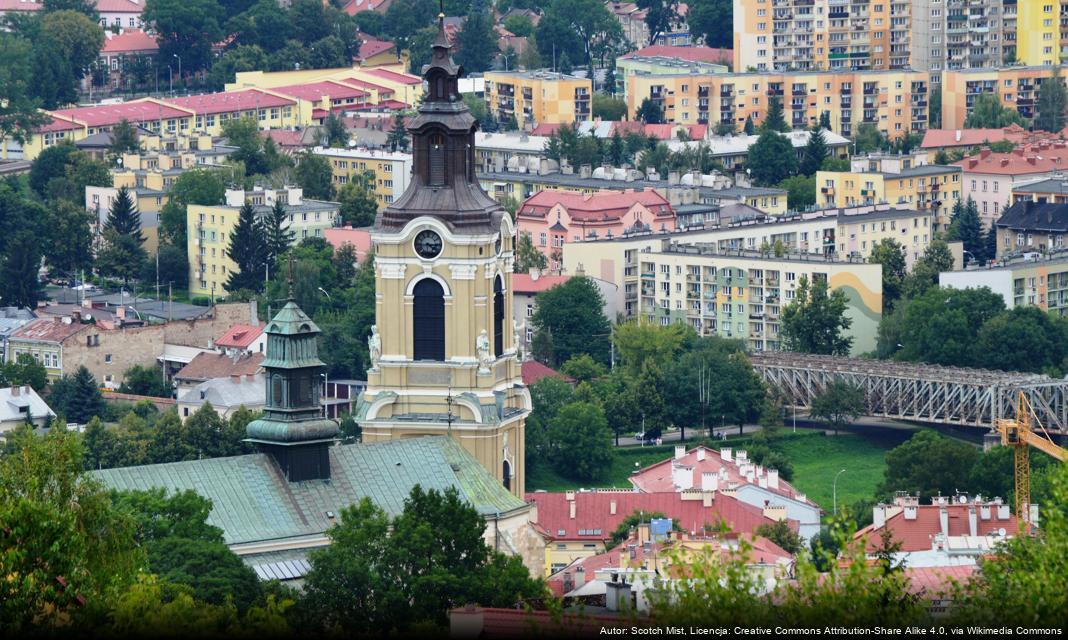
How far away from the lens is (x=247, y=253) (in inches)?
6526

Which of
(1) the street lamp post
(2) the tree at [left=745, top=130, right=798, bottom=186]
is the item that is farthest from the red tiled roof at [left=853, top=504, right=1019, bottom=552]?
(2) the tree at [left=745, top=130, right=798, bottom=186]

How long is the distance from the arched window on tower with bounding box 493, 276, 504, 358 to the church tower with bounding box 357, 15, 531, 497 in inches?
0.9

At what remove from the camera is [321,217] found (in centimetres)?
17538

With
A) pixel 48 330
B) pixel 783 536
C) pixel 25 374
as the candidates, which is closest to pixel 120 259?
pixel 48 330

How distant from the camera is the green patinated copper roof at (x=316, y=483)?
86750 mm

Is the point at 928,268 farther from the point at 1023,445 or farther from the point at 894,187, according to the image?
the point at 1023,445

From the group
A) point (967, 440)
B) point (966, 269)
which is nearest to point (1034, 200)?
point (966, 269)

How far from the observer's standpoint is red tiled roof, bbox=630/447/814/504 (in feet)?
373

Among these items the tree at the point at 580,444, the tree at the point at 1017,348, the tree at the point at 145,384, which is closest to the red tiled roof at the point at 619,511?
the tree at the point at 580,444

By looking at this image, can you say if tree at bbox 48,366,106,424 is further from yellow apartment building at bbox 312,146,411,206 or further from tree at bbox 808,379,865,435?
yellow apartment building at bbox 312,146,411,206

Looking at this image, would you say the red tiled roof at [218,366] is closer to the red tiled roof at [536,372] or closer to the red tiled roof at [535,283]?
the red tiled roof at [536,372]

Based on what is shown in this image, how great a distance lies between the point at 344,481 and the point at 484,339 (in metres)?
5.94

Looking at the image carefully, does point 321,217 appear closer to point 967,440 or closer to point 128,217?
point 128,217

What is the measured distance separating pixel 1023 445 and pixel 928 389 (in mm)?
18820
